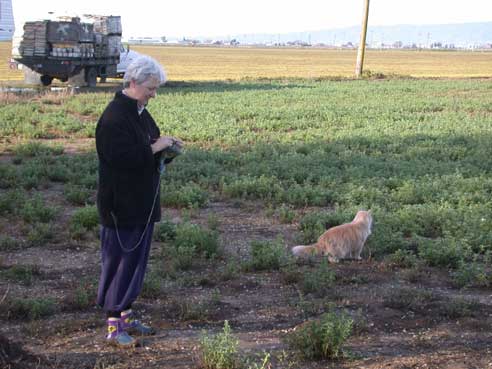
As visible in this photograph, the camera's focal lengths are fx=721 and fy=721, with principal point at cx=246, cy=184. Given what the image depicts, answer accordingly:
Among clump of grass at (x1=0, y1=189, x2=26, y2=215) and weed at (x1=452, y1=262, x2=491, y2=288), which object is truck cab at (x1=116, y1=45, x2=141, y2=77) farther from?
weed at (x1=452, y1=262, x2=491, y2=288)

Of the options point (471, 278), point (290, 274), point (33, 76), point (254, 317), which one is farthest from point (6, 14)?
point (254, 317)

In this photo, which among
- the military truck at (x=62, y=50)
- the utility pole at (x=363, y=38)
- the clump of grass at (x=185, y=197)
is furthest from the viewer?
the utility pole at (x=363, y=38)

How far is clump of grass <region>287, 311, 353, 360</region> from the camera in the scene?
4805mm

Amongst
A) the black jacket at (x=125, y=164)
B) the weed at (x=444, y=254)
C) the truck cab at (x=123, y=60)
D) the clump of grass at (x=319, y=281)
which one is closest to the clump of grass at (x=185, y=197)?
the clump of grass at (x=319, y=281)

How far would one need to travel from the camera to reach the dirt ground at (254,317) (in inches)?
195

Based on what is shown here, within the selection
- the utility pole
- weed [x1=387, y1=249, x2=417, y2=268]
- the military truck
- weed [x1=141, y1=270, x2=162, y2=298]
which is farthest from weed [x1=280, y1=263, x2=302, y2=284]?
the utility pole

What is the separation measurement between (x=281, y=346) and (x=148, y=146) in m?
1.73

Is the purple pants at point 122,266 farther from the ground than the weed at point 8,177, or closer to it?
farther from the ground

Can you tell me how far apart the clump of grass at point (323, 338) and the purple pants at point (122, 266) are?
122cm

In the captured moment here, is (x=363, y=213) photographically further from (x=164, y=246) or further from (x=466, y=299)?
(x=164, y=246)

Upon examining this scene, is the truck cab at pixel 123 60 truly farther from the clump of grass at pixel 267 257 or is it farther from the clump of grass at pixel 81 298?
the clump of grass at pixel 81 298

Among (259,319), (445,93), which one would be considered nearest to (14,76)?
(445,93)

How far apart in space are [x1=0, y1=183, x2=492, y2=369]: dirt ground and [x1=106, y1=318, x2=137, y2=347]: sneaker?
61mm

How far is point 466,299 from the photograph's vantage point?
645 centimetres
